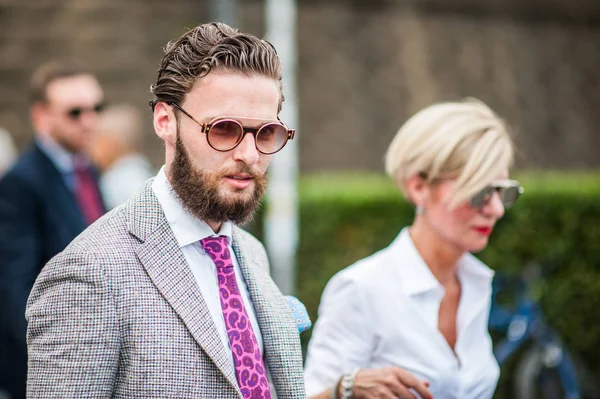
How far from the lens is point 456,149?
362 cm

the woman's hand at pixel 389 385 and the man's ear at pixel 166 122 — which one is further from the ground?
the man's ear at pixel 166 122

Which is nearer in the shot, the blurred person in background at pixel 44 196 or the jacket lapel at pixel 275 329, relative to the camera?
the jacket lapel at pixel 275 329

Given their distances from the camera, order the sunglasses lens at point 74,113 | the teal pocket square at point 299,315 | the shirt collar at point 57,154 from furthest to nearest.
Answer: the sunglasses lens at point 74,113, the shirt collar at point 57,154, the teal pocket square at point 299,315

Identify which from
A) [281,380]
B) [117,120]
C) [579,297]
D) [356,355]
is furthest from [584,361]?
[281,380]

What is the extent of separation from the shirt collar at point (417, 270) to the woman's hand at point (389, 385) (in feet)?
1.85

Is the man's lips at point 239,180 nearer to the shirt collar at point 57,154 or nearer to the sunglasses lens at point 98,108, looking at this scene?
the shirt collar at point 57,154

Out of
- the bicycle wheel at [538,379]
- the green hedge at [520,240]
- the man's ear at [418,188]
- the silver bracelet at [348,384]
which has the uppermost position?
the man's ear at [418,188]

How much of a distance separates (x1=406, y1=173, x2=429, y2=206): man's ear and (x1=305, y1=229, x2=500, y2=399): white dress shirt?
24cm

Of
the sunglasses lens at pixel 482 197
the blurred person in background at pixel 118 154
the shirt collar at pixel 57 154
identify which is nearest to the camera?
the sunglasses lens at pixel 482 197

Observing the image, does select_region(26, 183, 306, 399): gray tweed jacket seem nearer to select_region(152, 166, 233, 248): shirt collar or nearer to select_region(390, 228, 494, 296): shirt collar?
select_region(152, 166, 233, 248): shirt collar

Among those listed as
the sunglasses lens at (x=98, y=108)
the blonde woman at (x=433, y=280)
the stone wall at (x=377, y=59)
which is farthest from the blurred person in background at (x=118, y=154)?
the blonde woman at (x=433, y=280)

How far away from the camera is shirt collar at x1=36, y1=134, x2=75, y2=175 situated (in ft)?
16.9

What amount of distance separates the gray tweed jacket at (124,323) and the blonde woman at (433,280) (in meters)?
1.10

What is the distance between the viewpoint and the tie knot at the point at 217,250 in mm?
2484
